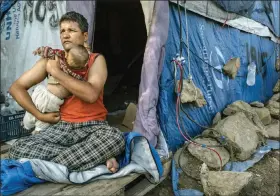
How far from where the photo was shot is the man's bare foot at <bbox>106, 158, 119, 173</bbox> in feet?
7.68

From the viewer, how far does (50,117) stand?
2.52 meters

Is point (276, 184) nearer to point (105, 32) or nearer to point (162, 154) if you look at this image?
point (162, 154)

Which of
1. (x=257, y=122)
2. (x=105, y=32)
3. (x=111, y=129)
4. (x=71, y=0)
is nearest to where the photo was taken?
(x=111, y=129)

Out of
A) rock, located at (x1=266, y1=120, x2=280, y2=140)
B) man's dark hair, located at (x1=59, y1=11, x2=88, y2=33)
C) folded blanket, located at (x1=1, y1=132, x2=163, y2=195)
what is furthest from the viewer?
rock, located at (x1=266, y1=120, x2=280, y2=140)

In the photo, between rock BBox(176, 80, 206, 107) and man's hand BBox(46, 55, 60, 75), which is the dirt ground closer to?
rock BBox(176, 80, 206, 107)

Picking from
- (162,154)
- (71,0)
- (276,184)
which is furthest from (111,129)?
(71,0)

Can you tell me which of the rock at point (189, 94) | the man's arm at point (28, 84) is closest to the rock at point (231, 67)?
the rock at point (189, 94)

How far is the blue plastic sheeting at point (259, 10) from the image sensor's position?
464 centimetres

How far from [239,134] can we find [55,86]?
2527 mm

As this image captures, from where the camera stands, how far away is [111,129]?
7.95ft

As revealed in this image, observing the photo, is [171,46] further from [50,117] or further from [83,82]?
[50,117]

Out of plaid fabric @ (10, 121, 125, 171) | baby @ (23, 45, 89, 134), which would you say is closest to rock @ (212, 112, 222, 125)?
plaid fabric @ (10, 121, 125, 171)

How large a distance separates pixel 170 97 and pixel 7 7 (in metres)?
2.86

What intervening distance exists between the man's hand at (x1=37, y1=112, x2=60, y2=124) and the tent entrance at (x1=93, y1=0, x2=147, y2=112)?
15.5 ft
